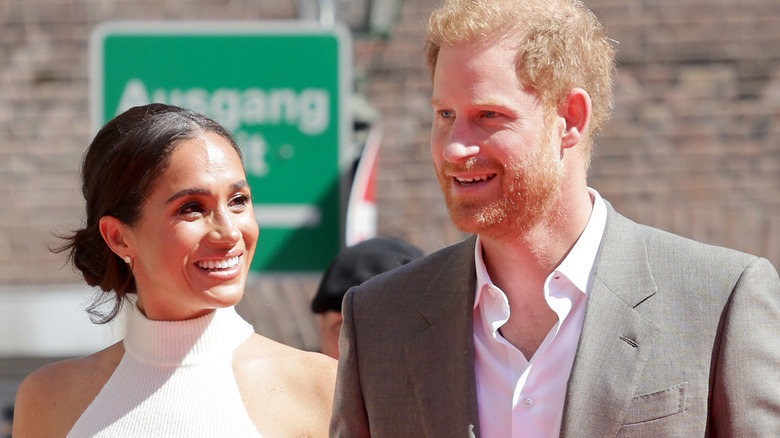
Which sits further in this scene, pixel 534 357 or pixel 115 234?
pixel 115 234

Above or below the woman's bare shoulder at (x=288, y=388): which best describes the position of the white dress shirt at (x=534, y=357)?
above

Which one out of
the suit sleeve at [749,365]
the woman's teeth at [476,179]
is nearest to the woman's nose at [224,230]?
the woman's teeth at [476,179]

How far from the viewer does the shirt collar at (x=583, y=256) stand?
225 centimetres

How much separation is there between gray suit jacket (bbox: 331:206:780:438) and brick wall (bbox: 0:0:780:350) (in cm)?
353

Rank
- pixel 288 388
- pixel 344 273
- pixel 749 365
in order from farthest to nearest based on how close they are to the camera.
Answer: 1. pixel 344 273
2. pixel 288 388
3. pixel 749 365

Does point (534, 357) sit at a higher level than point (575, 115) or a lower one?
lower

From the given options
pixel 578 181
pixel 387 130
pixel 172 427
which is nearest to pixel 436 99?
pixel 578 181

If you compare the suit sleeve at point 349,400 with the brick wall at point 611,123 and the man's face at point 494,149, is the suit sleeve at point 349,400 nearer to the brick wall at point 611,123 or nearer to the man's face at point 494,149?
the man's face at point 494,149

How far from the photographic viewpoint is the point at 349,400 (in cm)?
237

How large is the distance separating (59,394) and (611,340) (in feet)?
5.30

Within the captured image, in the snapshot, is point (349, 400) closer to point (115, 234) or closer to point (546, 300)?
point (546, 300)

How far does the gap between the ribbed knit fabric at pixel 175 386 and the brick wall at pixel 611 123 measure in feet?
9.90

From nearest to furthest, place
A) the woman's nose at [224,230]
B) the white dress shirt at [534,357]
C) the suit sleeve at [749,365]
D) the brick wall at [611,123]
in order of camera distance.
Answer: the suit sleeve at [749,365] → the white dress shirt at [534,357] → the woman's nose at [224,230] → the brick wall at [611,123]

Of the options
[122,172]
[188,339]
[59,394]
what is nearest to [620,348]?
[188,339]
